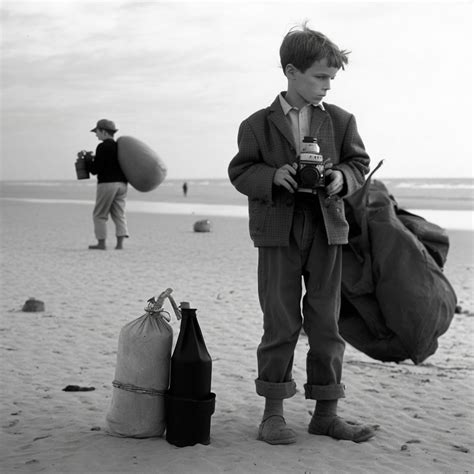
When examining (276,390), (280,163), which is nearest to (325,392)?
(276,390)

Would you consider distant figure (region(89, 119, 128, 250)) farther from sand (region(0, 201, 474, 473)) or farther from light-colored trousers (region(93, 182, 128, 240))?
sand (region(0, 201, 474, 473))

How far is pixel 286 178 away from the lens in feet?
12.2

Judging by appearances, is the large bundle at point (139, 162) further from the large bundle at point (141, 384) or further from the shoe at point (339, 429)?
the shoe at point (339, 429)

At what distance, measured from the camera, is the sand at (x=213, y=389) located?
12.0ft

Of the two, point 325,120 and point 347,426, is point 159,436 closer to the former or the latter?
point 347,426

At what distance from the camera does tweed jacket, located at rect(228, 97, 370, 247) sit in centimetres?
384

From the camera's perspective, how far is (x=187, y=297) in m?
8.11

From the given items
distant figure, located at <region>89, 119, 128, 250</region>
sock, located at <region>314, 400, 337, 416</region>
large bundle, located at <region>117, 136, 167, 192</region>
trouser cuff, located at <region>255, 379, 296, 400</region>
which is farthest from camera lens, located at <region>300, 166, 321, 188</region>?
distant figure, located at <region>89, 119, 128, 250</region>

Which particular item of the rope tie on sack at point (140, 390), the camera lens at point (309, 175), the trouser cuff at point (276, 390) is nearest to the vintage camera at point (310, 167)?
the camera lens at point (309, 175)

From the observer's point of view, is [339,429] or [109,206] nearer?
[339,429]

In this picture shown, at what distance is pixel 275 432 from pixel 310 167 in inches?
50.2

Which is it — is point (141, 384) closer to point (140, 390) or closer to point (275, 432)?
point (140, 390)

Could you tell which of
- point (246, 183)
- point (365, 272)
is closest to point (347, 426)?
point (365, 272)

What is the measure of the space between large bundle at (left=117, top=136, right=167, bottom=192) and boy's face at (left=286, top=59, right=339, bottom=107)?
25.9 ft
